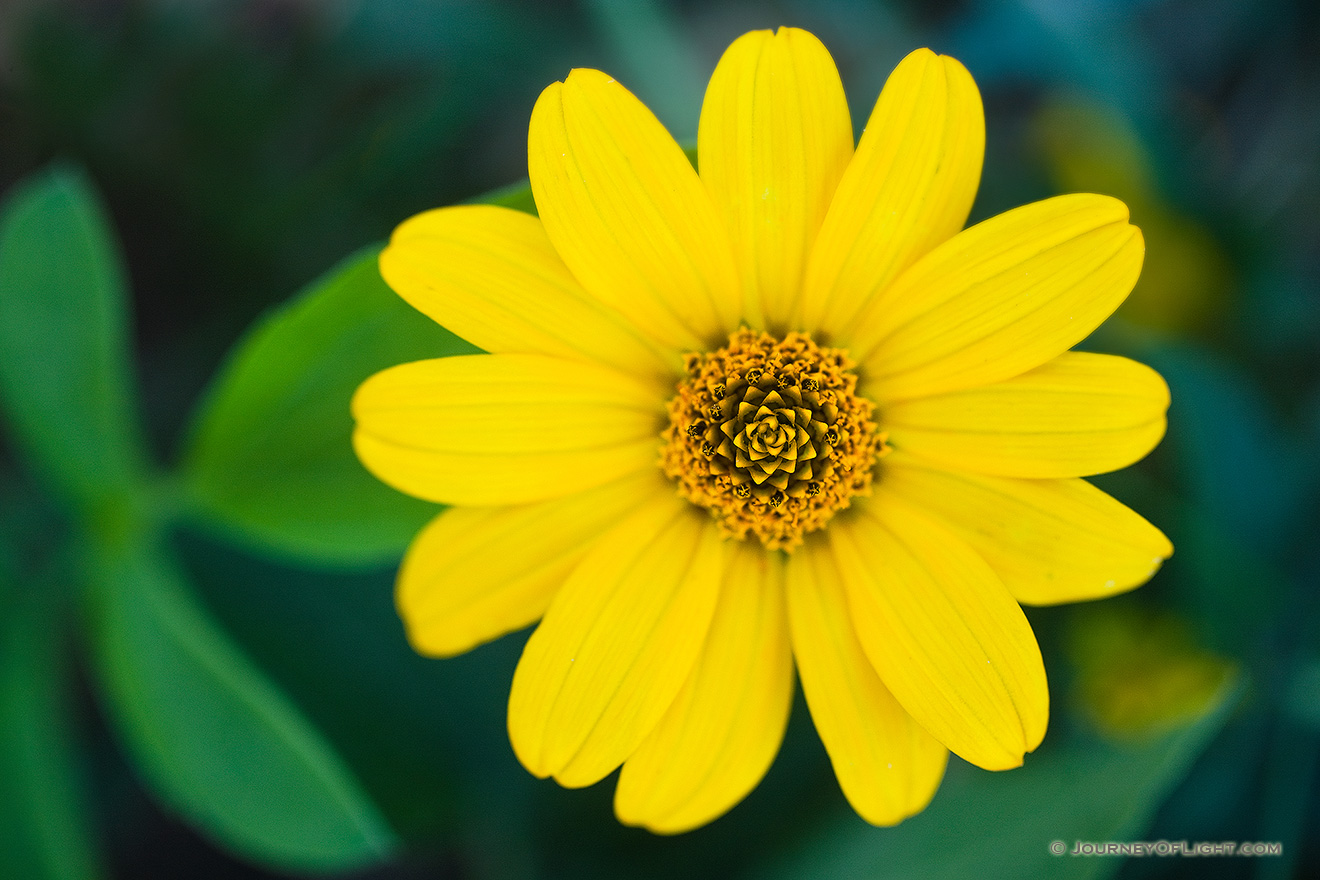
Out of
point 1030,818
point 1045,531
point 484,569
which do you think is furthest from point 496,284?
point 1030,818

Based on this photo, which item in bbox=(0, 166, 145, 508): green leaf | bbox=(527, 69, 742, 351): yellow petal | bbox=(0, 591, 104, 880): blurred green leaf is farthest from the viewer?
bbox=(0, 591, 104, 880): blurred green leaf

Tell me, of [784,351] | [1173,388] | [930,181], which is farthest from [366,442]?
[1173,388]

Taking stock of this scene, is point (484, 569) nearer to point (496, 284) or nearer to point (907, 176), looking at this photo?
point (496, 284)

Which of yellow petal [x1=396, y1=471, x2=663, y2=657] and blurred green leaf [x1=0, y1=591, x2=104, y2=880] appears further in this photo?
blurred green leaf [x1=0, y1=591, x2=104, y2=880]

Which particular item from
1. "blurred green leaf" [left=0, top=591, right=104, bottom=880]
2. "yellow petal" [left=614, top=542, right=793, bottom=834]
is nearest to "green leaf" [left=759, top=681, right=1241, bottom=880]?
"yellow petal" [left=614, top=542, right=793, bottom=834]

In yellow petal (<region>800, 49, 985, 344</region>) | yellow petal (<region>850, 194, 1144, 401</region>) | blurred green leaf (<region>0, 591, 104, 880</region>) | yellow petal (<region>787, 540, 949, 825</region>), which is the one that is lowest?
blurred green leaf (<region>0, 591, 104, 880</region>)

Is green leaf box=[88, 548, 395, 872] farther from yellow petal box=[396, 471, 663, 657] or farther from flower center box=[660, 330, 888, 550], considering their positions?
flower center box=[660, 330, 888, 550]
